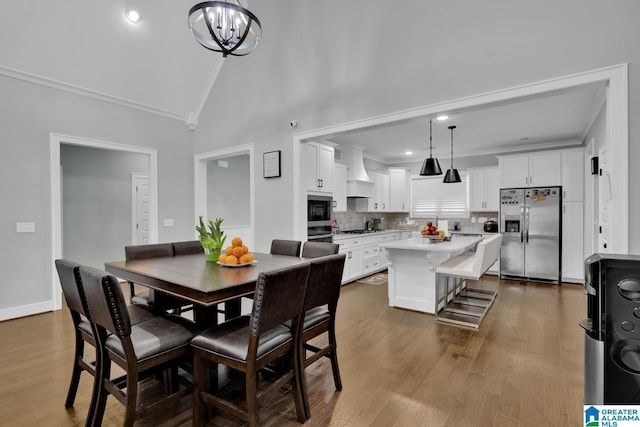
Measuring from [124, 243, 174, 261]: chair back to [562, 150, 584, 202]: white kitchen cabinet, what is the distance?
6.21 m

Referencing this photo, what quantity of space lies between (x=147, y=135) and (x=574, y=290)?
719 cm

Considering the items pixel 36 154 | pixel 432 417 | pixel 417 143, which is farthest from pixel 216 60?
pixel 432 417

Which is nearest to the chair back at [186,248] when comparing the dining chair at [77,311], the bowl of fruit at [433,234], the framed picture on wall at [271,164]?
the dining chair at [77,311]

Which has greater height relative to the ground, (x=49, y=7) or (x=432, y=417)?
(x=49, y=7)

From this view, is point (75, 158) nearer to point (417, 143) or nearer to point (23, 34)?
point (23, 34)

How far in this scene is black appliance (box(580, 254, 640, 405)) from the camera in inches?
37.6

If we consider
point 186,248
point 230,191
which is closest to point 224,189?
point 230,191

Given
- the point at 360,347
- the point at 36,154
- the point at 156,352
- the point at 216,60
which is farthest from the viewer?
the point at 216,60

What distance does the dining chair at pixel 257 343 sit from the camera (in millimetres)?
1581

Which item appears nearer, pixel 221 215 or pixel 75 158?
pixel 75 158

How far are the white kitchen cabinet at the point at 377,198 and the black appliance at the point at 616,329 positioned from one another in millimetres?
5809

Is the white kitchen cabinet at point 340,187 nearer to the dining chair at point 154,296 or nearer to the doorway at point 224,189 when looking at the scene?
the doorway at point 224,189

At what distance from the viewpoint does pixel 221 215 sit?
5965mm

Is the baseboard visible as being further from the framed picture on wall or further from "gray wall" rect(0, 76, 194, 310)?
the framed picture on wall
